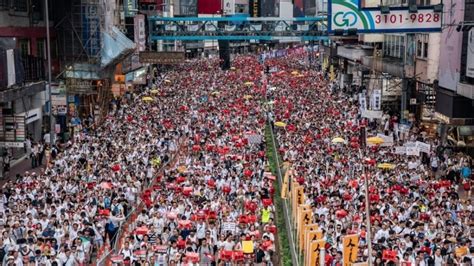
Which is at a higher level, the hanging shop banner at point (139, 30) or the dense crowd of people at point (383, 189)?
the hanging shop banner at point (139, 30)

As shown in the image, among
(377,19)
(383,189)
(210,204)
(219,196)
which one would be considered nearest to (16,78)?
(219,196)

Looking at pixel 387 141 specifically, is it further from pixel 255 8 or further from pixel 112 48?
pixel 255 8

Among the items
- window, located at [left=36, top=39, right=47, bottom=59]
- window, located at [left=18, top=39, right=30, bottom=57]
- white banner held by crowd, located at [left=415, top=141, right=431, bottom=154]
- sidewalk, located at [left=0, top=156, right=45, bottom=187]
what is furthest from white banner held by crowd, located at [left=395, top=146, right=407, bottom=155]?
window, located at [left=36, top=39, right=47, bottom=59]

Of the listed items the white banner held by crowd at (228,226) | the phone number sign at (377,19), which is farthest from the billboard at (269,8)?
the white banner held by crowd at (228,226)

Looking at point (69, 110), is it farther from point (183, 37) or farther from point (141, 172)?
point (183, 37)

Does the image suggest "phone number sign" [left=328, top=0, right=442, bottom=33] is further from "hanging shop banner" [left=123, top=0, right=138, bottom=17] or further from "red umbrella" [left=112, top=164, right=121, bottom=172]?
"hanging shop banner" [left=123, top=0, right=138, bottom=17]

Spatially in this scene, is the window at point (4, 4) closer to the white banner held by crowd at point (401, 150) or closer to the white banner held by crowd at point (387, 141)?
the white banner held by crowd at point (387, 141)
